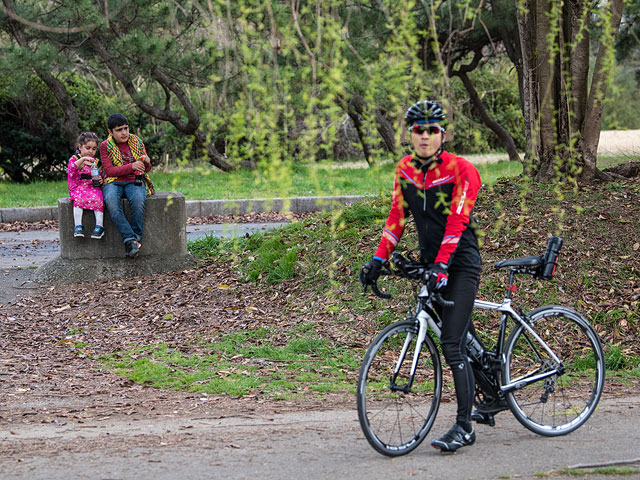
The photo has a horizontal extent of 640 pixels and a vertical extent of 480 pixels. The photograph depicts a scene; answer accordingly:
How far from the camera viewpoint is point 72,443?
16.1ft

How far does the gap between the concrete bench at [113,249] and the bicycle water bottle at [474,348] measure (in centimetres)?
554

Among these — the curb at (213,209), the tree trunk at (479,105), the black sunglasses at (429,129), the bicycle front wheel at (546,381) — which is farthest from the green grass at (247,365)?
the tree trunk at (479,105)

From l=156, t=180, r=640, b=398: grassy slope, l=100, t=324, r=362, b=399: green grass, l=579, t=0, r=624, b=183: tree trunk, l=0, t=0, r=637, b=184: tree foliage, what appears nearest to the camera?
l=0, t=0, r=637, b=184: tree foliage

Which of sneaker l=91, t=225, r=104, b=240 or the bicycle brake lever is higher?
the bicycle brake lever

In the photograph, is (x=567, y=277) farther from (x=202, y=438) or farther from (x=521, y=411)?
(x=202, y=438)

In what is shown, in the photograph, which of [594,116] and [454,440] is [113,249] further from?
[454,440]

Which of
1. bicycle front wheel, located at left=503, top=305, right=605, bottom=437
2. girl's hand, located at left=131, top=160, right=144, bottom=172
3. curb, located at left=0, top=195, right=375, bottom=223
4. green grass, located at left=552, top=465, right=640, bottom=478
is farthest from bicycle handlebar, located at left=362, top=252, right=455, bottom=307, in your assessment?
curb, located at left=0, top=195, right=375, bottom=223

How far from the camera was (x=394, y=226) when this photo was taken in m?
4.83

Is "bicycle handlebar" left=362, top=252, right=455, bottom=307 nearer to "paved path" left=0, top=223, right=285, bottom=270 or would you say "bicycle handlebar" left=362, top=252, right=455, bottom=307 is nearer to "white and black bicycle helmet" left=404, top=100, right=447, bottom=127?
"white and black bicycle helmet" left=404, top=100, right=447, bottom=127

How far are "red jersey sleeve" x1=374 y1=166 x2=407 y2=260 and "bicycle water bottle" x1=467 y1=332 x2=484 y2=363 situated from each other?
0.68 metres

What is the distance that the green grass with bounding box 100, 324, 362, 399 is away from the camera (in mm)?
6246

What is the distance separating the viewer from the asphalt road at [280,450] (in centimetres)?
438

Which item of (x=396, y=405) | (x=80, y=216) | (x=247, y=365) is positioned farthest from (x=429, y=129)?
(x=80, y=216)

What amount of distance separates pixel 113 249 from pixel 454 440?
20.4 feet
